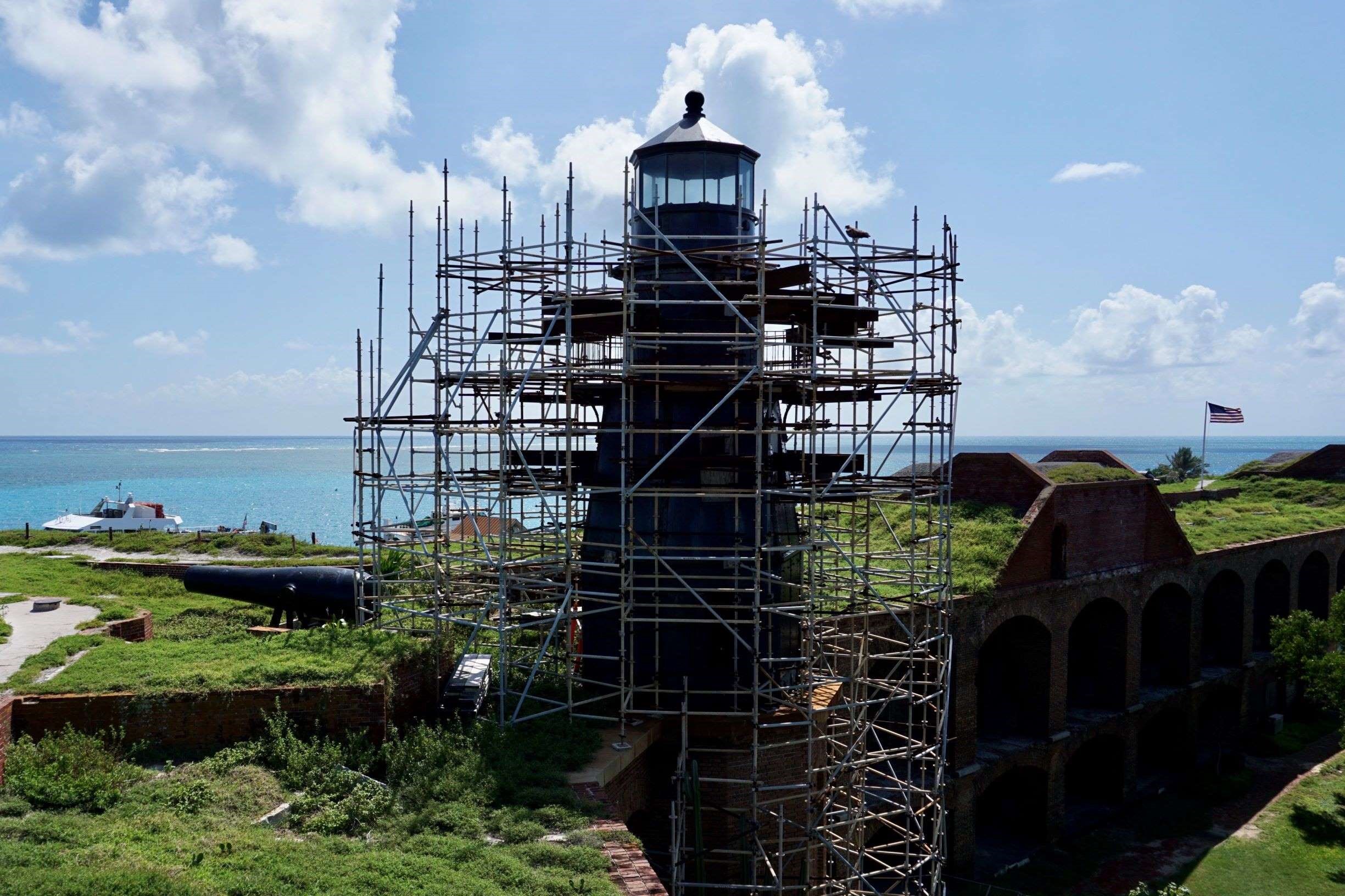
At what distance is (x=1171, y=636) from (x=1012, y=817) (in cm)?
940

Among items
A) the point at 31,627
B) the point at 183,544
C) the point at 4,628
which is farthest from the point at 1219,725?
the point at 183,544

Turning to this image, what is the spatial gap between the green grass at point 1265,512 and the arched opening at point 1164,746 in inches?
211

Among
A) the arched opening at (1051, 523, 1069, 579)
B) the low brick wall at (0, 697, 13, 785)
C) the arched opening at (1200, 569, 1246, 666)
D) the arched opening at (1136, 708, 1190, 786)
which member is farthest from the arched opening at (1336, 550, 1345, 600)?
the low brick wall at (0, 697, 13, 785)

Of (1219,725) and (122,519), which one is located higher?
(122,519)

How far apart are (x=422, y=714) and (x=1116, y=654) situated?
20734 mm

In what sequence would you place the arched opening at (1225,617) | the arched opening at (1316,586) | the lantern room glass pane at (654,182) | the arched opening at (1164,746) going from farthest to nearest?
the arched opening at (1316,586), the arched opening at (1225,617), the arched opening at (1164,746), the lantern room glass pane at (654,182)

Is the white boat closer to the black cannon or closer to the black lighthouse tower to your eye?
the black cannon

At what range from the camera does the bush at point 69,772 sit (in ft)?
34.4

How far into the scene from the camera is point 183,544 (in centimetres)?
3781

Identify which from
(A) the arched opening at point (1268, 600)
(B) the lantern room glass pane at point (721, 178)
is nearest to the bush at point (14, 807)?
(B) the lantern room glass pane at point (721, 178)

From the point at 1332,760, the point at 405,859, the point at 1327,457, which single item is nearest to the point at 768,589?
the point at 405,859

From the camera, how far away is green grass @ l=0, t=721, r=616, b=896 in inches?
339

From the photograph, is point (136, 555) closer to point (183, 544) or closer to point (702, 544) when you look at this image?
point (183, 544)

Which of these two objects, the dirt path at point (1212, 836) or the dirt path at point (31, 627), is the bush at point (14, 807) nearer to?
the dirt path at point (31, 627)
